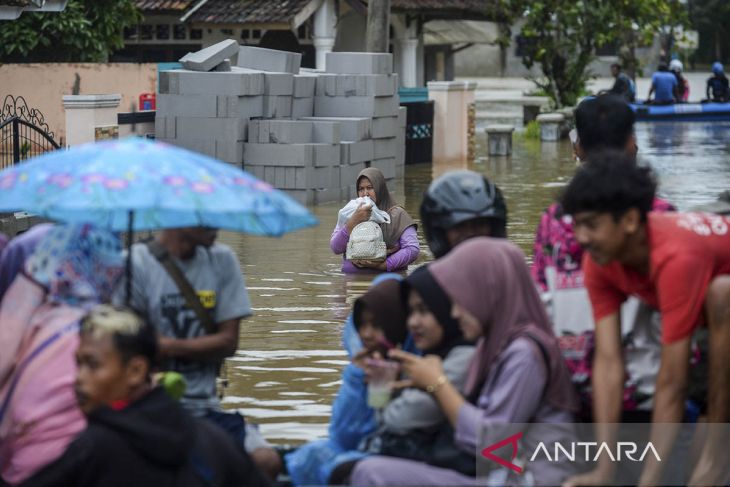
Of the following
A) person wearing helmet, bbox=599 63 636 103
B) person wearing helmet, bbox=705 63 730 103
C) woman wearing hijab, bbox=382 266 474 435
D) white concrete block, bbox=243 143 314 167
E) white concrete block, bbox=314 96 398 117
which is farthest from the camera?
person wearing helmet, bbox=705 63 730 103

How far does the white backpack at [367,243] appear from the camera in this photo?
11.0 meters

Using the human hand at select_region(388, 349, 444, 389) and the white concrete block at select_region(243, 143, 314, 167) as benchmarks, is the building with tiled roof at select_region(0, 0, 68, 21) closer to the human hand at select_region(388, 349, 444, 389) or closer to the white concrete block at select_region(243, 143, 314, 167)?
the white concrete block at select_region(243, 143, 314, 167)

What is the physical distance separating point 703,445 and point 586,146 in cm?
137

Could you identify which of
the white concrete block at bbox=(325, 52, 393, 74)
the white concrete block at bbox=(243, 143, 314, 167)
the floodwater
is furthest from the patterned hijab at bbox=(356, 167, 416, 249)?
the white concrete block at bbox=(325, 52, 393, 74)

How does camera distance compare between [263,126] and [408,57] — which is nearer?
[263,126]

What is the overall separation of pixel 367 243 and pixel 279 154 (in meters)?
8.80

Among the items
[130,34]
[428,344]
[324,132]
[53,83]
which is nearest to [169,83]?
[324,132]

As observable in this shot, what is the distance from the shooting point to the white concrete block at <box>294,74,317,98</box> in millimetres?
20625

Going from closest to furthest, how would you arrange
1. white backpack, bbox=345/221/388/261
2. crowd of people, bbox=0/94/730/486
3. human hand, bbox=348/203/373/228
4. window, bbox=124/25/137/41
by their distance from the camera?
1. crowd of people, bbox=0/94/730/486
2. human hand, bbox=348/203/373/228
3. white backpack, bbox=345/221/388/261
4. window, bbox=124/25/137/41

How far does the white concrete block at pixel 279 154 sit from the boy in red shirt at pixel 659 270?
14.1m

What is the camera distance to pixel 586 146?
20.4 ft

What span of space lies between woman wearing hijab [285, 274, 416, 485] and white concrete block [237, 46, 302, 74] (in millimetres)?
15117

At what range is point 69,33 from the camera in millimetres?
26703

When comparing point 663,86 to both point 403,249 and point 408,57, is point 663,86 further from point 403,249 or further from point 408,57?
point 403,249
